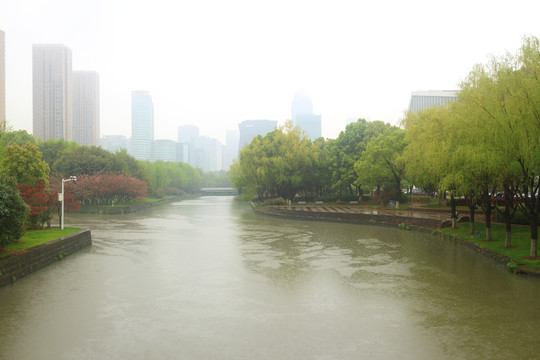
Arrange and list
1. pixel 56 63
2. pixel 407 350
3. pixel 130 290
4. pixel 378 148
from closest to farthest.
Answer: pixel 407 350
pixel 130 290
pixel 378 148
pixel 56 63

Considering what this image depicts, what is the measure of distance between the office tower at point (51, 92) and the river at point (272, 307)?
6438 inches

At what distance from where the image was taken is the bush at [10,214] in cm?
1548

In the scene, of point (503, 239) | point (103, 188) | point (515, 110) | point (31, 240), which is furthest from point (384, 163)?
point (103, 188)

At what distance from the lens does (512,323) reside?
1038 centimetres

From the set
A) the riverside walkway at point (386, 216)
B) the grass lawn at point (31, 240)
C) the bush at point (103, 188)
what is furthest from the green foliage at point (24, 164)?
the riverside walkway at point (386, 216)

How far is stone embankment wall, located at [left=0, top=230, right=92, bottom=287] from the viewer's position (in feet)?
48.6

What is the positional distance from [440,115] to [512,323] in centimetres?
1789

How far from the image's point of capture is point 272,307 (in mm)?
11727

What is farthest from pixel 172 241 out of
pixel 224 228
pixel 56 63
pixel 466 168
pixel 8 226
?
pixel 56 63

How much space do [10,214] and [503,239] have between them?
2409 cm

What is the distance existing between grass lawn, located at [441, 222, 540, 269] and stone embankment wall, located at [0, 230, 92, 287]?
782 inches

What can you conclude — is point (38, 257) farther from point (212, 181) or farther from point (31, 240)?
point (212, 181)

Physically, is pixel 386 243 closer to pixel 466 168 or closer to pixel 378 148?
pixel 466 168

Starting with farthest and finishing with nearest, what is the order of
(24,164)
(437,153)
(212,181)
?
(212,181) → (24,164) → (437,153)
